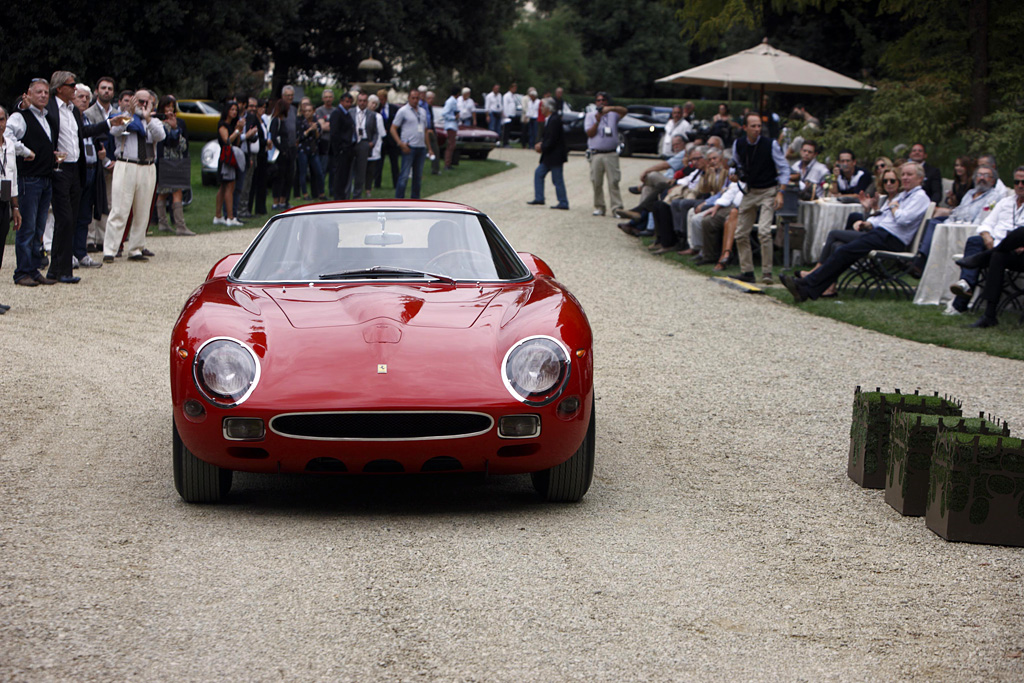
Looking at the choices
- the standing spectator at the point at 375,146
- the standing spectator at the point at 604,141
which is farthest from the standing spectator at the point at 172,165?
the standing spectator at the point at 604,141

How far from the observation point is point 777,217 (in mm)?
14977

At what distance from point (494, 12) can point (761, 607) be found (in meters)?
40.4

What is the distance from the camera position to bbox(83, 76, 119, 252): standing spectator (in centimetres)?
1265

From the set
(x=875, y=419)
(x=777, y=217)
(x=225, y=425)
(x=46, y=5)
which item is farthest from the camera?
(x=46, y=5)

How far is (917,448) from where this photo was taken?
5.08 metres

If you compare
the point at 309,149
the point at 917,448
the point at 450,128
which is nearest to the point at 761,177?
the point at 917,448

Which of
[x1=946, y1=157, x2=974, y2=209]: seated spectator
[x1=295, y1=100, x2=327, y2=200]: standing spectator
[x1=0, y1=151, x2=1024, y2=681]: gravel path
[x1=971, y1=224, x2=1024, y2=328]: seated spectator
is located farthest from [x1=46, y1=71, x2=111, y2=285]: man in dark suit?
[x1=946, y1=157, x2=974, y2=209]: seated spectator

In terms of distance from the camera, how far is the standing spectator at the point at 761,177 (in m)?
12.8

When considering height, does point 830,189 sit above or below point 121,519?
above

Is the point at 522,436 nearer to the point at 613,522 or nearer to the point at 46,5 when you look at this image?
the point at 613,522

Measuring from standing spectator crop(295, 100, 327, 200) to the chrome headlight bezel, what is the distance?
604 inches

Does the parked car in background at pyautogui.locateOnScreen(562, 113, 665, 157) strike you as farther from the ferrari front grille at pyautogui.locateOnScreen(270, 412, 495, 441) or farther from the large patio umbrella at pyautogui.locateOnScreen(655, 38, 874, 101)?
the ferrari front grille at pyautogui.locateOnScreen(270, 412, 495, 441)

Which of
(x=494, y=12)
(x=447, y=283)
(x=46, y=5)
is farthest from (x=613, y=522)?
(x=494, y=12)

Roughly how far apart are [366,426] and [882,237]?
8.87 metres
